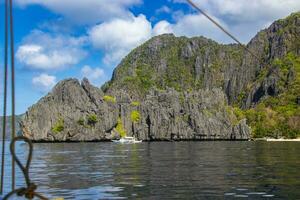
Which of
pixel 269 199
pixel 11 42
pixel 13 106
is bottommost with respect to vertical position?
pixel 269 199

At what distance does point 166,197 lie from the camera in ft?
134

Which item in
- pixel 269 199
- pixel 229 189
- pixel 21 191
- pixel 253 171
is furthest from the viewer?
pixel 253 171

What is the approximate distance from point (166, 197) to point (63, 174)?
2957cm

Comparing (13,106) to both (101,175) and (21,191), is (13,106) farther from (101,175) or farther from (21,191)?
(101,175)

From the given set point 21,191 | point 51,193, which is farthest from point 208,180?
point 21,191

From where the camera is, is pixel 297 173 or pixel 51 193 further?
pixel 297 173

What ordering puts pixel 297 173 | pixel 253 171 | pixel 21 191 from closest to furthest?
pixel 21 191, pixel 297 173, pixel 253 171

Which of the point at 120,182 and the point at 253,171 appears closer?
the point at 120,182

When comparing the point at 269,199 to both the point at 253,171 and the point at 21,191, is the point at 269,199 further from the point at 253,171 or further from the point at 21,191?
the point at 21,191

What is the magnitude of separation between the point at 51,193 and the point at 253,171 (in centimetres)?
3111

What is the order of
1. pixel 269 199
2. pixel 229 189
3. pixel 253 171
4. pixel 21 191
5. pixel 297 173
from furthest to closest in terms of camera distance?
1. pixel 253 171
2. pixel 297 173
3. pixel 229 189
4. pixel 269 199
5. pixel 21 191

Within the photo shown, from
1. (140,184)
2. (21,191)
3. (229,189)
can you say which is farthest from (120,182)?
(21,191)

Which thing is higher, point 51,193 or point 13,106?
point 13,106

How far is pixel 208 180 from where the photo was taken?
5431 cm
